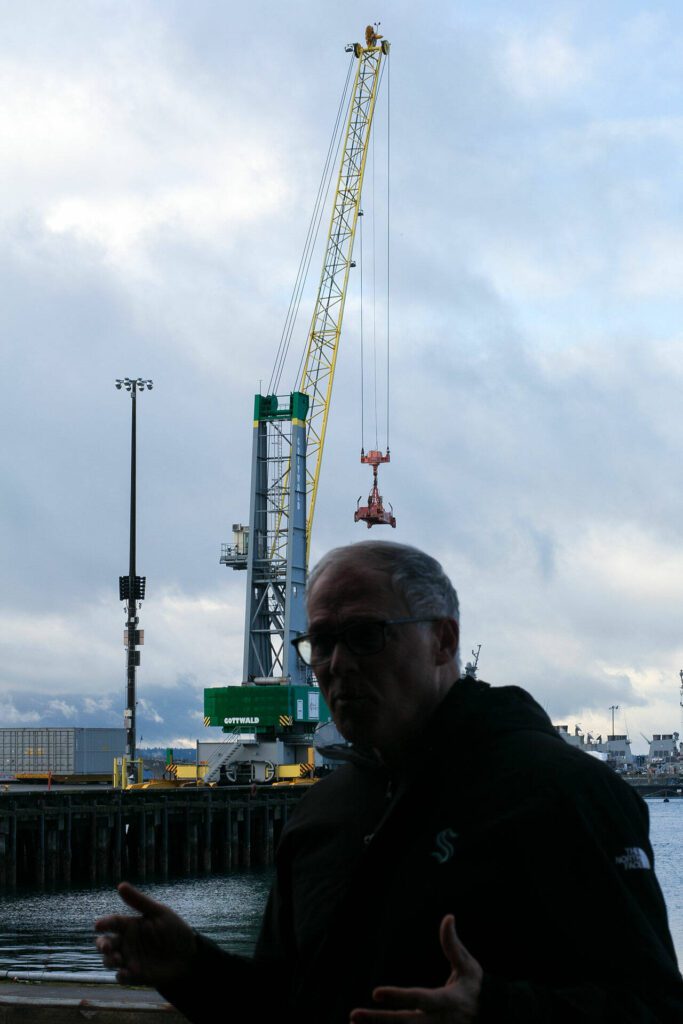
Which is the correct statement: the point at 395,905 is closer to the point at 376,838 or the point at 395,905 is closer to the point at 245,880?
the point at 376,838

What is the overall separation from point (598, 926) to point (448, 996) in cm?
37

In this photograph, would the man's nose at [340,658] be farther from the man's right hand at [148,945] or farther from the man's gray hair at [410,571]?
the man's right hand at [148,945]

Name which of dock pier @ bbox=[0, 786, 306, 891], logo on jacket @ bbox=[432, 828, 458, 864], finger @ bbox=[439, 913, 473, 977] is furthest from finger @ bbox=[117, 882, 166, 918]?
dock pier @ bbox=[0, 786, 306, 891]

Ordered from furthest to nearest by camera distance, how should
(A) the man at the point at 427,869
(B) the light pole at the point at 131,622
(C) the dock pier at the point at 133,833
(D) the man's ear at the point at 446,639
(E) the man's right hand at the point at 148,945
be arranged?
(B) the light pole at the point at 131,622 → (C) the dock pier at the point at 133,833 → (D) the man's ear at the point at 446,639 → (E) the man's right hand at the point at 148,945 → (A) the man at the point at 427,869

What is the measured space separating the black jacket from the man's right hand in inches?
11.3

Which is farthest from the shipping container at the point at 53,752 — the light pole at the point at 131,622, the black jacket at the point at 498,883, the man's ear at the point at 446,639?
the black jacket at the point at 498,883

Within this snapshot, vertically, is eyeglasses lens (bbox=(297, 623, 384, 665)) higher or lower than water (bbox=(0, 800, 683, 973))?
higher

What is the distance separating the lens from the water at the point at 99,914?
27125 millimetres

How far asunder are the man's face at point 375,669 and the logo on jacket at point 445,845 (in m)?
0.32

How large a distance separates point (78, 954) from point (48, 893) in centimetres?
1779

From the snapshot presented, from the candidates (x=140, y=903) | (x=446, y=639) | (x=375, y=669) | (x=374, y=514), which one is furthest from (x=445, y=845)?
(x=374, y=514)

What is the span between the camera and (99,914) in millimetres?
36188

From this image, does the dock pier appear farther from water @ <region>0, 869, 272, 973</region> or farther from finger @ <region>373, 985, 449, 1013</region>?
finger @ <region>373, 985, 449, 1013</region>

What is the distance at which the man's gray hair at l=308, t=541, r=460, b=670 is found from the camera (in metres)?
3.33
